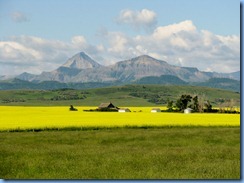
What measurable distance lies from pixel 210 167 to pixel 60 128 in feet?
70.1

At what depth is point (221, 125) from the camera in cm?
3950

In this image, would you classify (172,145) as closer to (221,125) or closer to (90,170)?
(90,170)

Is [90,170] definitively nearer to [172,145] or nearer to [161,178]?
[161,178]

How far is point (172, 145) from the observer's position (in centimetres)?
2269

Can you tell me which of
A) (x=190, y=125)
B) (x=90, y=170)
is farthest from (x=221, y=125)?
(x=90, y=170)

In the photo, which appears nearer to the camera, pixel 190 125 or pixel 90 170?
pixel 90 170

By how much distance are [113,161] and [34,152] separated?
4780 millimetres

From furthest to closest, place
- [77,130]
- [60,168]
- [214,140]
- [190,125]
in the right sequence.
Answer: [190,125] < [77,130] < [214,140] < [60,168]

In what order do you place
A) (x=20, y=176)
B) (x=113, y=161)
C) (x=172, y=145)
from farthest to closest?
1. (x=172, y=145)
2. (x=113, y=161)
3. (x=20, y=176)

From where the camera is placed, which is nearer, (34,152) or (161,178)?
(161,178)

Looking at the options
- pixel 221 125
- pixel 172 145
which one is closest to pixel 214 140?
pixel 172 145

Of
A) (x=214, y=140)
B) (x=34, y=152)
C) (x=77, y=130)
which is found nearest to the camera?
(x=34, y=152)

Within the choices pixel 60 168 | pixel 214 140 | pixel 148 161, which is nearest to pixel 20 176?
pixel 60 168

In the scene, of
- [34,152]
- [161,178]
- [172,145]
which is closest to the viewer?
Result: [161,178]
